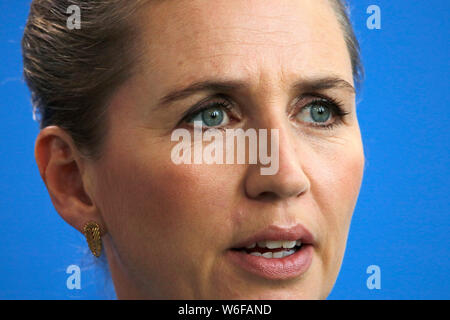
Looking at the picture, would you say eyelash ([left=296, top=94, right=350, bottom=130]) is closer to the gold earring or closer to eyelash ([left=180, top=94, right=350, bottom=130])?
eyelash ([left=180, top=94, right=350, bottom=130])

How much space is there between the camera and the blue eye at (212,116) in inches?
58.9

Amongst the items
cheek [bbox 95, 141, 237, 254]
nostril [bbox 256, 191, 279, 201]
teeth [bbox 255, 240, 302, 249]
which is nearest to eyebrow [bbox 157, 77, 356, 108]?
cheek [bbox 95, 141, 237, 254]

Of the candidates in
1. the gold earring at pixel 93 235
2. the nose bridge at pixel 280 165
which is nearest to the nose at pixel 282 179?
the nose bridge at pixel 280 165

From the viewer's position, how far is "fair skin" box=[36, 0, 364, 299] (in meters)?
1.41

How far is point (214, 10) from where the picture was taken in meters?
1.49

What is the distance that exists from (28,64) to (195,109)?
0.65 meters

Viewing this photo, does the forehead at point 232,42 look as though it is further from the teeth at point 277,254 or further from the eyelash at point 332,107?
the teeth at point 277,254

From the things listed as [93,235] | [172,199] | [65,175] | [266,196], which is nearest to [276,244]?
[266,196]

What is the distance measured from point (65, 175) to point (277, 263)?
2.05 feet

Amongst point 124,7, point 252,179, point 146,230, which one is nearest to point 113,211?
point 146,230

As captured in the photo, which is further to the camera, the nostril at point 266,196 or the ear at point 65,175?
the ear at point 65,175

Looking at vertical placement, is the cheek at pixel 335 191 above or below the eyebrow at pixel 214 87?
below

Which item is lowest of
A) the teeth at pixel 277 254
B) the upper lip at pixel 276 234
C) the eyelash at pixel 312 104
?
the teeth at pixel 277 254

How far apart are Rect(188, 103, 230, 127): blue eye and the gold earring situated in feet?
1.31
